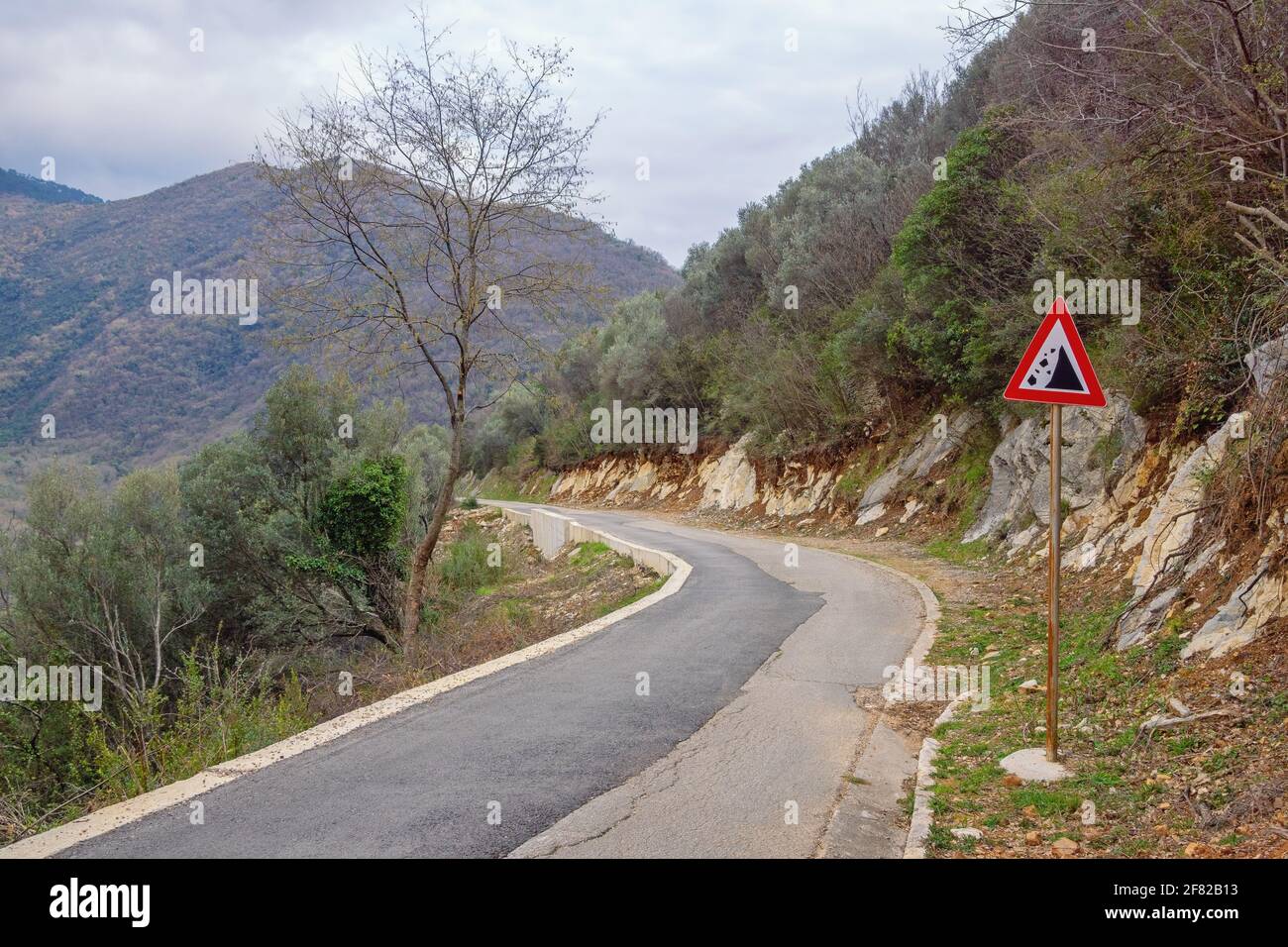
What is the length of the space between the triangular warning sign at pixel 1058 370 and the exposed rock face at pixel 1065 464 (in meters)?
6.94

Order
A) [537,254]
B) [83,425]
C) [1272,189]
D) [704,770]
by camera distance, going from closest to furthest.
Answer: [704,770] → [1272,189] → [537,254] → [83,425]

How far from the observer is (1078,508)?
12781mm

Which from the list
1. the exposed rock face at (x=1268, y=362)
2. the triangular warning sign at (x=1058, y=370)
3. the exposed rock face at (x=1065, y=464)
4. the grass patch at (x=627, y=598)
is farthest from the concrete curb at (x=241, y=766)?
the exposed rock face at (x=1065, y=464)

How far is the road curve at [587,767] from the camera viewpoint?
13.5ft

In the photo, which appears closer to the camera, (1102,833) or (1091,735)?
(1102,833)

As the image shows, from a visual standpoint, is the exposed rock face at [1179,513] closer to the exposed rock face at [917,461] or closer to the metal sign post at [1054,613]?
the metal sign post at [1054,613]

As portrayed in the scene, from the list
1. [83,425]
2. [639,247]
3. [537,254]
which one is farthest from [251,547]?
[639,247]

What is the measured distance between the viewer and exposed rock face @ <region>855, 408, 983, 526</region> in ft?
66.0

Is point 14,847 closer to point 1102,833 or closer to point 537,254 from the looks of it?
point 1102,833

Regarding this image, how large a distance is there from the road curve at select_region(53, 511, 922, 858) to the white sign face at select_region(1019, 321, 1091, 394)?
291cm

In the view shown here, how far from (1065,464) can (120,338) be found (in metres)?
88.3

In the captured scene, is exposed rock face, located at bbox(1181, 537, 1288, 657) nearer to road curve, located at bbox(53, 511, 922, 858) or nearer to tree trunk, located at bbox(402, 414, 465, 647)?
road curve, located at bbox(53, 511, 922, 858)

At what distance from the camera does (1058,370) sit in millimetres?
5461
